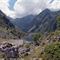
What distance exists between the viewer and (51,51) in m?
61.8

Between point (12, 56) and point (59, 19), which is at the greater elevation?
point (59, 19)

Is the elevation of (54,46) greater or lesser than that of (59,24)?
lesser

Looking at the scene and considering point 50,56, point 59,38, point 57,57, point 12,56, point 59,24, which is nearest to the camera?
point 12,56

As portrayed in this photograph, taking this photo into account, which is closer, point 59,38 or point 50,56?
point 50,56

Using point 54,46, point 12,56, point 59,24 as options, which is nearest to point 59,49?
point 54,46

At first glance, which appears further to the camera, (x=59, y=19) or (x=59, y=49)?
(x=59, y=19)

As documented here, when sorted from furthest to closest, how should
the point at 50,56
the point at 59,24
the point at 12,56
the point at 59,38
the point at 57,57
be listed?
the point at 59,24
the point at 59,38
the point at 50,56
the point at 57,57
the point at 12,56

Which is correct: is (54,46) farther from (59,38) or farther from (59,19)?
(59,19)

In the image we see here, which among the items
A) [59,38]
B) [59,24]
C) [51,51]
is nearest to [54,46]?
[51,51]

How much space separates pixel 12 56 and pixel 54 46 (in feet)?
53.0

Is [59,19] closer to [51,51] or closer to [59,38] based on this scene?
[59,38]

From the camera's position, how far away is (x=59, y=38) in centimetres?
10231

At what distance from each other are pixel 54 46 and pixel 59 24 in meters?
95.7

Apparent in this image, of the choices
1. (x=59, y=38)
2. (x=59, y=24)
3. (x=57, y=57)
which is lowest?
(x=57, y=57)
